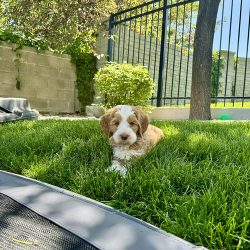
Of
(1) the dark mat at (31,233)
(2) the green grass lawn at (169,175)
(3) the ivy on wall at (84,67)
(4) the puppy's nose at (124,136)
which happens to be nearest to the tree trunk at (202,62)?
(2) the green grass lawn at (169,175)

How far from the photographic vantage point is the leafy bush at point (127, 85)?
8.41 metres

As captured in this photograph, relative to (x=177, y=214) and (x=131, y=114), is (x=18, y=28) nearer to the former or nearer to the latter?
(x=131, y=114)

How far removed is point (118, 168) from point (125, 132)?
0.99 feet

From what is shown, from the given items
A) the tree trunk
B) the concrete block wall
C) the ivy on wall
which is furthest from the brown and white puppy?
the ivy on wall

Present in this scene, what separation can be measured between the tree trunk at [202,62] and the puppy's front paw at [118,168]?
4291 mm

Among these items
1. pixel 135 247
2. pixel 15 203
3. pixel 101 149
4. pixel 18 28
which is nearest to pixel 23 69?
pixel 18 28

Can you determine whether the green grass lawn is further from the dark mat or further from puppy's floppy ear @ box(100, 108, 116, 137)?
the dark mat

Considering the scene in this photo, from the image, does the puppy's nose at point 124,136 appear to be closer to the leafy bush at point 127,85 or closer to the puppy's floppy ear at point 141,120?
the puppy's floppy ear at point 141,120

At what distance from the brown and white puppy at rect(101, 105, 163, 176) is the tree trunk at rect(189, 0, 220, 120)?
13.0 feet

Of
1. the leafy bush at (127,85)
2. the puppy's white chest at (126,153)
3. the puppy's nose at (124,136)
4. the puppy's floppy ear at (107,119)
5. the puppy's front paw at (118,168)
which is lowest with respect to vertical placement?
the puppy's front paw at (118,168)

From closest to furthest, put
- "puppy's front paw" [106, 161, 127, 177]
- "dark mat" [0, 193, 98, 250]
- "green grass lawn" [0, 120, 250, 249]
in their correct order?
"dark mat" [0, 193, 98, 250] < "green grass lawn" [0, 120, 250, 249] < "puppy's front paw" [106, 161, 127, 177]

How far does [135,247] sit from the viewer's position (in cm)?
133

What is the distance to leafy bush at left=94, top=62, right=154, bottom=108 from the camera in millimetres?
8414

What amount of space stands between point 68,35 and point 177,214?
7.80 meters
